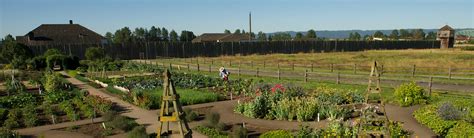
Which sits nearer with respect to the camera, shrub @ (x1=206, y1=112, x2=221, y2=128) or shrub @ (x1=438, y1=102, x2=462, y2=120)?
shrub @ (x1=438, y1=102, x2=462, y2=120)

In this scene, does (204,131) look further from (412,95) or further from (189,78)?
(189,78)

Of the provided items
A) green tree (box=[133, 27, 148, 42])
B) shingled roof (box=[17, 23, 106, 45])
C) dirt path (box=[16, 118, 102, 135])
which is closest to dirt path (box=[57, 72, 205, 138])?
dirt path (box=[16, 118, 102, 135])

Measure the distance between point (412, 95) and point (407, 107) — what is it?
1.93 ft

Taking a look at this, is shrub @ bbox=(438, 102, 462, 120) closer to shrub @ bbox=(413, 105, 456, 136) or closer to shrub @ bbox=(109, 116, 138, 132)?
shrub @ bbox=(413, 105, 456, 136)

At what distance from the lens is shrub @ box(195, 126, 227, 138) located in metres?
12.2

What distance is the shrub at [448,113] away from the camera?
40.7ft

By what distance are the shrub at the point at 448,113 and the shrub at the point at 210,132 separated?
695 cm

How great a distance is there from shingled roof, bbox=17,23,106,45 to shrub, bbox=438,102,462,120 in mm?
56723

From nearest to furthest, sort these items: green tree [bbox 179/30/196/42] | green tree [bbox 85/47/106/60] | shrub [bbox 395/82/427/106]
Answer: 1. shrub [bbox 395/82/427/106]
2. green tree [bbox 85/47/106/60]
3. green tree [bbox 179/30/196/42]

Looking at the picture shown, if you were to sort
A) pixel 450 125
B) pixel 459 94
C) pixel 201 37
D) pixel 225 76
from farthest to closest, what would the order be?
pixel 201 37 → pixel 225 76 → pixel 459 94 → pixel 450 125

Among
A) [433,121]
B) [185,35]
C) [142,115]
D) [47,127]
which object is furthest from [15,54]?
[185,35]

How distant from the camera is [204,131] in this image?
1286 centimetres

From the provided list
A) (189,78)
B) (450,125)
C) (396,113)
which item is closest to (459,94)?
(396,113)

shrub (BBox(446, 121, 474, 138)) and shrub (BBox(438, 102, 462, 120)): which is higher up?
shrub (BBox(438, 102, 462, 120))
